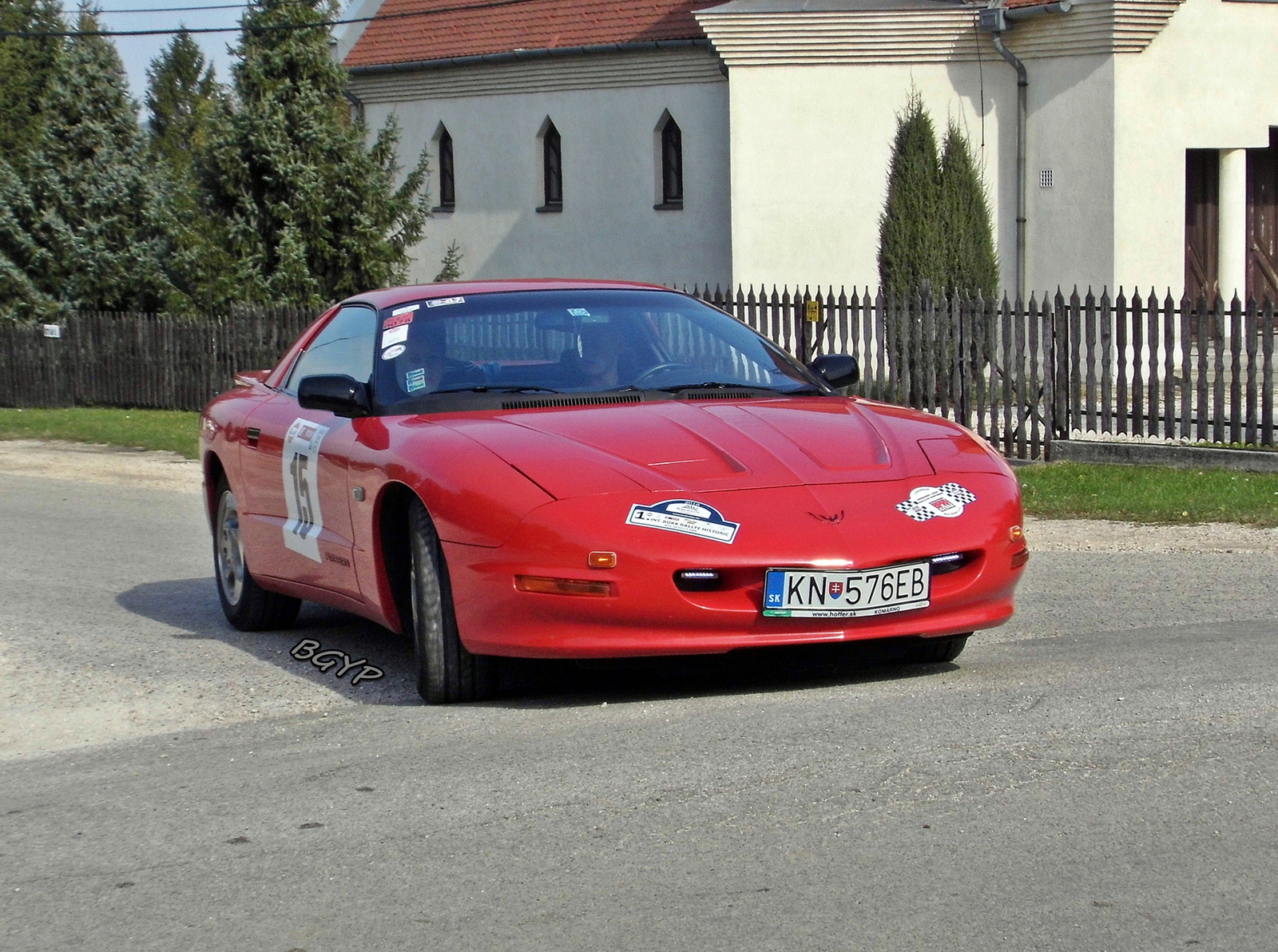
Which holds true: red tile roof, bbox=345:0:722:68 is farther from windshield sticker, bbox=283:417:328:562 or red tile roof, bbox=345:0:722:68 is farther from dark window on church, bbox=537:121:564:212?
windshield sticker, bbox=283:417:328:562

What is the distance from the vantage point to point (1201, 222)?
2623cm

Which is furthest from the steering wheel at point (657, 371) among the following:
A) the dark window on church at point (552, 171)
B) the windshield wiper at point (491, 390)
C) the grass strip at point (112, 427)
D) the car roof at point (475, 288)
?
the dark window on church at point (552, 171)

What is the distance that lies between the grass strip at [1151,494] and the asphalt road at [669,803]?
449 centimetres

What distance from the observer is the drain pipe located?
82.3 feet

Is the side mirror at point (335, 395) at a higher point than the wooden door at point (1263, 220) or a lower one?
lower

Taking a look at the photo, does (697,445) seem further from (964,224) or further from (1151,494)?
(964,224)

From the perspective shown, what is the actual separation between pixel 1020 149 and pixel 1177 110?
2229 mm

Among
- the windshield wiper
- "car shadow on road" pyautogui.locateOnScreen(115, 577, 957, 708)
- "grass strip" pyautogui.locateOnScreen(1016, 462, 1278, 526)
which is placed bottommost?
"grass strip" pyautogui.locateOnScreen(1016, 462, 1278, 526)

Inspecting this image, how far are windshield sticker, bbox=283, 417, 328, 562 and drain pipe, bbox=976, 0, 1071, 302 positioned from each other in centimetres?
1925

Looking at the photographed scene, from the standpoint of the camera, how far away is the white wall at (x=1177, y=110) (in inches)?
968

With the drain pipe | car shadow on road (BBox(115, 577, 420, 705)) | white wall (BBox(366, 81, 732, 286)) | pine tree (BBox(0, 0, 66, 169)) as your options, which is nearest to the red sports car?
car shadow on road (BBox(115, 577, 420, 705))

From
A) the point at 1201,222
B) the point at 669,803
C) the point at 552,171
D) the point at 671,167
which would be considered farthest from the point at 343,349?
the point at 552,171

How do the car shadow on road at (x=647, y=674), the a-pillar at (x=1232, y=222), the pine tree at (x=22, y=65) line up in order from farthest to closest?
the pine tree at (x=22, y=65) → the a-pillar at (x=1232, y=222) → the car shadow on road at (x=647, y=674)

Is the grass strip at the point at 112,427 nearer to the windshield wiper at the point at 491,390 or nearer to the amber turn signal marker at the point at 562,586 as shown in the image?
the windshield wiper at the point at 491,390
